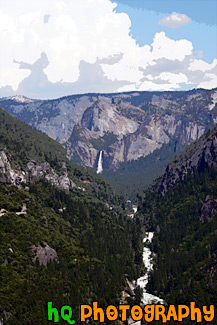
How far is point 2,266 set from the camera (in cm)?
18812

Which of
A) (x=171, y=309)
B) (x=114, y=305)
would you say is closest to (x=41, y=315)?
(x=114, y=305)

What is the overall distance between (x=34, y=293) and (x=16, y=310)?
14191 mm

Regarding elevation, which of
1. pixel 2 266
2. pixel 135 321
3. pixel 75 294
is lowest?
pixel 135 321

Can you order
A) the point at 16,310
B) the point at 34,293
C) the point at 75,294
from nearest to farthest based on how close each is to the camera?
the point at 16,310 < the point at 34,293 < the point at 75,294

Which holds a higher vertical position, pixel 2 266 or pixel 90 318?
pixel 2 266

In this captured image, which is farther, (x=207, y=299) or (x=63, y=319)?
(x=207, y=299)

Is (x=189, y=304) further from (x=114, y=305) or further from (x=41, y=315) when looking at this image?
(x=41, y=315)

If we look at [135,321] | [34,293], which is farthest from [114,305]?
[34,293]

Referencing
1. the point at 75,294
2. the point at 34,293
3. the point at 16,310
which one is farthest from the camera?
the point at 75,294

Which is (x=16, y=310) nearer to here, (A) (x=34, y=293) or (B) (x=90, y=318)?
(A) (x=34, y=293)

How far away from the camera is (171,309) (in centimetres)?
19400

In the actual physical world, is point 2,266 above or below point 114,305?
above

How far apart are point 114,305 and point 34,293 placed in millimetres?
38778

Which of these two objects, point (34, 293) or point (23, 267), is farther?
point (23, 267)
